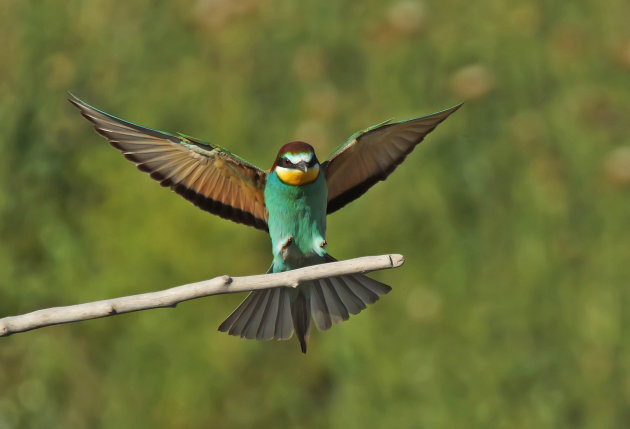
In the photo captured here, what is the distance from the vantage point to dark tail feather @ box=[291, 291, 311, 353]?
302cm

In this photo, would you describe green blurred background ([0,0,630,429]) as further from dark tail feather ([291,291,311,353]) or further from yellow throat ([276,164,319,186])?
yellow throat ([276,164,319,186])

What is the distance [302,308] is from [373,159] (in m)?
0.45

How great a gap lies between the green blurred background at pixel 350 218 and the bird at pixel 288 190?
1.10 meters

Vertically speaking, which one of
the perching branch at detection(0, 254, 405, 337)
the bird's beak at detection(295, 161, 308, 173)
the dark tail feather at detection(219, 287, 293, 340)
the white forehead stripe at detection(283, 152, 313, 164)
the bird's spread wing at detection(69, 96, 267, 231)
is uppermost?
the bird's spread wing at detection(69, 96, 267, 231)

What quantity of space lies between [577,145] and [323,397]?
1.41 meters

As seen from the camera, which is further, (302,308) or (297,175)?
(302,308)

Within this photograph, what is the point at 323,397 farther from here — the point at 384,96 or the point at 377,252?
the point at 384,96

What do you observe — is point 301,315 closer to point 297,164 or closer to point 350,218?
point 297,164

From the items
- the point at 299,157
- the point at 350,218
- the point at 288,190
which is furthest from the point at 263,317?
the point at 350,218

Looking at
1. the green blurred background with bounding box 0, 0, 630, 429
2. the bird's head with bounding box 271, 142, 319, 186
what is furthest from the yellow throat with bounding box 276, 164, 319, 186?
the green blurred background with bounding box 0, 0, 630, 429

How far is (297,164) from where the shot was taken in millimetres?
2842

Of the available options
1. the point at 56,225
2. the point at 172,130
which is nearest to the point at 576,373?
the point at 172,130

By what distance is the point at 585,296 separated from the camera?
13.8ft

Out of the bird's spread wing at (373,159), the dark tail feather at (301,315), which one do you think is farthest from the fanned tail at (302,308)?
the bird's spread wing at (373,159)
